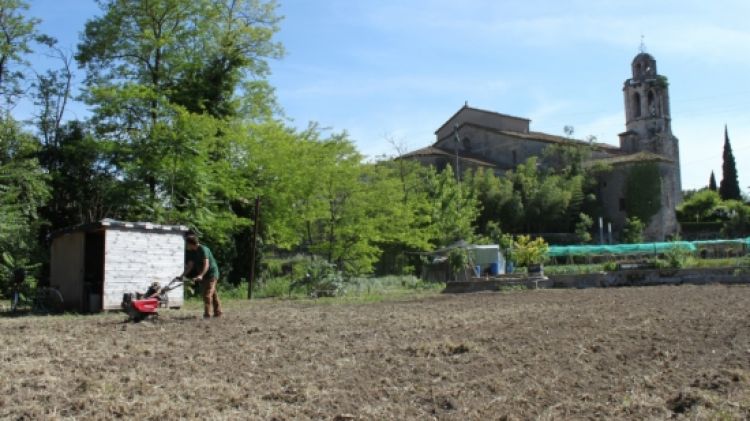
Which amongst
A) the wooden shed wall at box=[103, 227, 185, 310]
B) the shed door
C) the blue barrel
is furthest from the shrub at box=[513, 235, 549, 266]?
the shed door

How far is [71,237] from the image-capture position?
18250mm

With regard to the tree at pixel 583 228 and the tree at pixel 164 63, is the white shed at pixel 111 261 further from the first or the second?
the tree at pixel 583 228

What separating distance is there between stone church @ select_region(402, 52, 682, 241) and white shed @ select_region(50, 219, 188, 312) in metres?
40.5

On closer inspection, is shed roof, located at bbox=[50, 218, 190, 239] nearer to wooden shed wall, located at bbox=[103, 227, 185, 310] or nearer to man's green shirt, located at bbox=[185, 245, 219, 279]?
wooden shed wall, located at bbox=[103, 227, 185, 310]

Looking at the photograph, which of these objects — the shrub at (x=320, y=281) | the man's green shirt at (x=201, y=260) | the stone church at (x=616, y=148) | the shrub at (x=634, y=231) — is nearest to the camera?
the man's green shirt at (x=201, y=260)

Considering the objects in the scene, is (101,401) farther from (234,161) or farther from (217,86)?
(217,86)

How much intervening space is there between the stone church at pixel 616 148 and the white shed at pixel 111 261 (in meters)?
40.5

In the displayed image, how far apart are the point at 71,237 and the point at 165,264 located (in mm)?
2582

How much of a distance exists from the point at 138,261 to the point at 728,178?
78860mm

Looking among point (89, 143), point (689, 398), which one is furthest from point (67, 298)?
point (689, 398)

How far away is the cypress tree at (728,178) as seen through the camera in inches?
3105

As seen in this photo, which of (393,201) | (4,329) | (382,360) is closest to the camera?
(382,360)

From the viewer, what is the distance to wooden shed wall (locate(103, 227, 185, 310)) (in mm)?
17406

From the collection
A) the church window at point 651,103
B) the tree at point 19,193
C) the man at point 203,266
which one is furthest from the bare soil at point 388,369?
the church window at point 651,103
